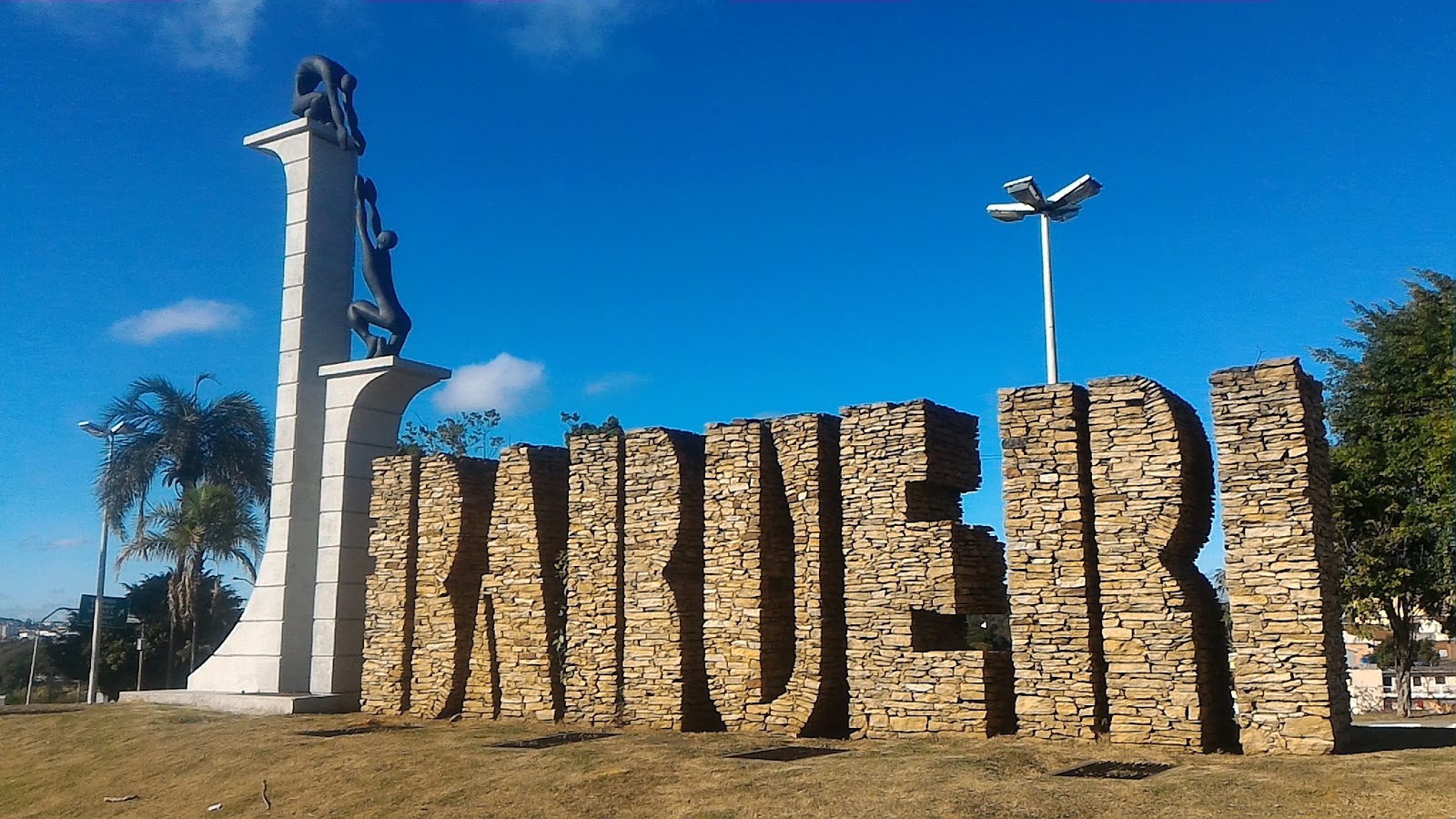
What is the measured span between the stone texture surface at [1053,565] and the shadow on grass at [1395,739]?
2.95m

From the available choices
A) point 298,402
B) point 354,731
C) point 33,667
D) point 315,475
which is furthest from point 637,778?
point 33,667

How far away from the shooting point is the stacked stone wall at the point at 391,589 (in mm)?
22094

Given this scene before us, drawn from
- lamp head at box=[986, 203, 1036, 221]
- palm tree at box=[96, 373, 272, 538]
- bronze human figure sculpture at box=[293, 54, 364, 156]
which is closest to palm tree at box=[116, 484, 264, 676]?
palm tree at box=[96, 373, 272, 538]

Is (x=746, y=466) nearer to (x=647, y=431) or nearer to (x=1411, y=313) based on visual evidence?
(x=647, y=431)

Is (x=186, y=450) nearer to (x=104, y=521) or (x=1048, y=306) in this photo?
(x=104, y=521)

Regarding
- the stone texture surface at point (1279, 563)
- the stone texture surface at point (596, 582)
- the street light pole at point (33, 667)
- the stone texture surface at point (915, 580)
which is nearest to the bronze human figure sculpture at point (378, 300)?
the stone texture surface at point (596, 582)

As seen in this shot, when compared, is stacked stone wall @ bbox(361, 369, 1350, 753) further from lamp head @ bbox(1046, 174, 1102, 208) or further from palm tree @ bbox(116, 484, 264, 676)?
palm tree @ bbox(116, 484, 264, 676)

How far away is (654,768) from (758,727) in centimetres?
322

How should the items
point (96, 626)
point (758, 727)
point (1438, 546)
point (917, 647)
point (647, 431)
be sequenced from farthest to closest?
point (96, 626) < point (1438, 546) < point (647, 431) < point (758, 727) < point (917, 647)

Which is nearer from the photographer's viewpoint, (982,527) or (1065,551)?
(1065,551)

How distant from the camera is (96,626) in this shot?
114 ft

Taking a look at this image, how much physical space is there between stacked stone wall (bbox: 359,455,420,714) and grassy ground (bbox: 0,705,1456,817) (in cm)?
84

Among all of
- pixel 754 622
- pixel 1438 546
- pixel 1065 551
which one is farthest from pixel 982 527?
pixel 1438 546

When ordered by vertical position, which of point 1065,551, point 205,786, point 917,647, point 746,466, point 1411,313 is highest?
point 1411,313
